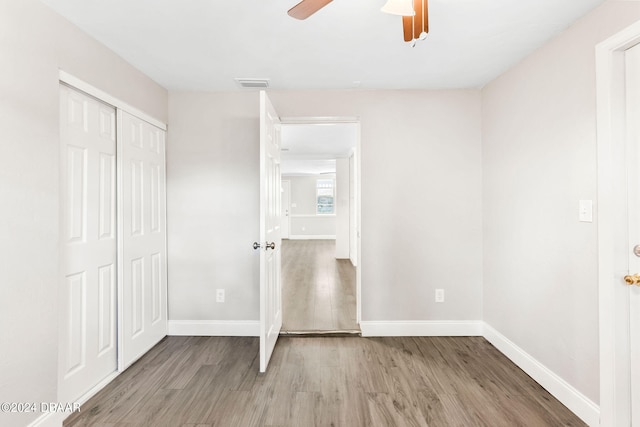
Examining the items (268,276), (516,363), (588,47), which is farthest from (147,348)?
(588,47)

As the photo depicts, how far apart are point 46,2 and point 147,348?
2.49m

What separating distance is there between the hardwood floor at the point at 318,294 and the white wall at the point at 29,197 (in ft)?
A: 6.21

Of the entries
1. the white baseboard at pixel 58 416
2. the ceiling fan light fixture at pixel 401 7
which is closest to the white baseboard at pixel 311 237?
the white baseboard at pixel 58 416

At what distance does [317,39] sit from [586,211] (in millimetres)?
1943


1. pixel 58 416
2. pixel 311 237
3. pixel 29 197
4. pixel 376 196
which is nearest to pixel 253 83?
pixel 376 196

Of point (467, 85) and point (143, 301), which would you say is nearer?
point (143, 301)

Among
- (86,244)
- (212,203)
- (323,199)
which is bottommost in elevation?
(86,244)

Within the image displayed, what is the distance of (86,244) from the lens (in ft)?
6.79

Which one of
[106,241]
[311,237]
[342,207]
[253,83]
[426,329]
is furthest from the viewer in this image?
[311,237]

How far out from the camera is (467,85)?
9.53 ft

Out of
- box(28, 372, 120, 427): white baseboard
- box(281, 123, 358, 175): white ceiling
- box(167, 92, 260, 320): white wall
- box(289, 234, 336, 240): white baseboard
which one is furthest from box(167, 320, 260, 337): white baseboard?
box(289, 234, 336, 240): white baseboard

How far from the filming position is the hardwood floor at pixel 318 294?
3.28 m

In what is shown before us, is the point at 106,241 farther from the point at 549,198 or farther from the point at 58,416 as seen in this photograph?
the point at 549,198

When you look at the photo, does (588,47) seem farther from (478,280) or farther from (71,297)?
(71,297)
